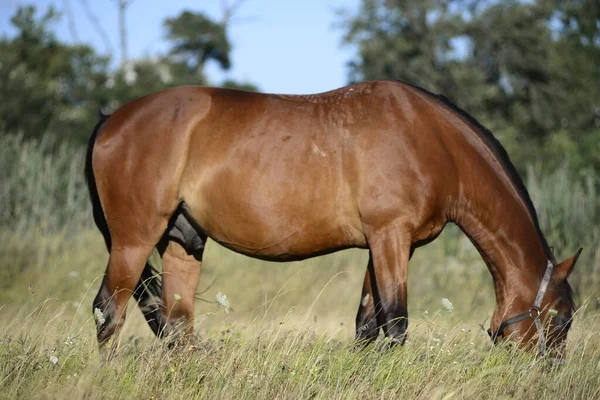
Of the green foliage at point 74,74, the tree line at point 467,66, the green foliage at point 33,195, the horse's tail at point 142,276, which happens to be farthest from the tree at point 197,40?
the horse's tail at point 142,276

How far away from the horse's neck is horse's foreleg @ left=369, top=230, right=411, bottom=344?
0.53 meters

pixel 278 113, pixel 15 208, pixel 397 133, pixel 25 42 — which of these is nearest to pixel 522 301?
pixel 397 133

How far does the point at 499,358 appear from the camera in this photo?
440 centimetres

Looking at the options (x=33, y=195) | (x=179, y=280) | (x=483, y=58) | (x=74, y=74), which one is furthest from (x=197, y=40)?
(x=179, y=280)

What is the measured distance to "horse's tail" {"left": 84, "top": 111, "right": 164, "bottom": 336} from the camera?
17.4ft

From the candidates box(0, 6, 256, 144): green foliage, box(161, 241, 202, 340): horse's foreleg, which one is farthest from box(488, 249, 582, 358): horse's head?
box(0, 6, 256, 144): green foliage

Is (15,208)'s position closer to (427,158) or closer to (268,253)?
(268,253)

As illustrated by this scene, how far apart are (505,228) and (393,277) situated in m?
0.82

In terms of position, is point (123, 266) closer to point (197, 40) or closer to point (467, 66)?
point (467, 66)

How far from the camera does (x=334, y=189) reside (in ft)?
15.6

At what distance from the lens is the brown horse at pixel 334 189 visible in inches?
183

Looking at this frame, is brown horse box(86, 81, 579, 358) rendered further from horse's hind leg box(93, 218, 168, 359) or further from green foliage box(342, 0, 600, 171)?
green foliage box(342, 0, 600, 171)

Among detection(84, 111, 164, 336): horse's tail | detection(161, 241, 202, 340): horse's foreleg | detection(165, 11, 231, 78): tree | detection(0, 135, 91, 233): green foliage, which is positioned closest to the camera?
detection(84, 111, 164, 336): horse's tail

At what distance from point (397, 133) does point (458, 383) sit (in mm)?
1606
